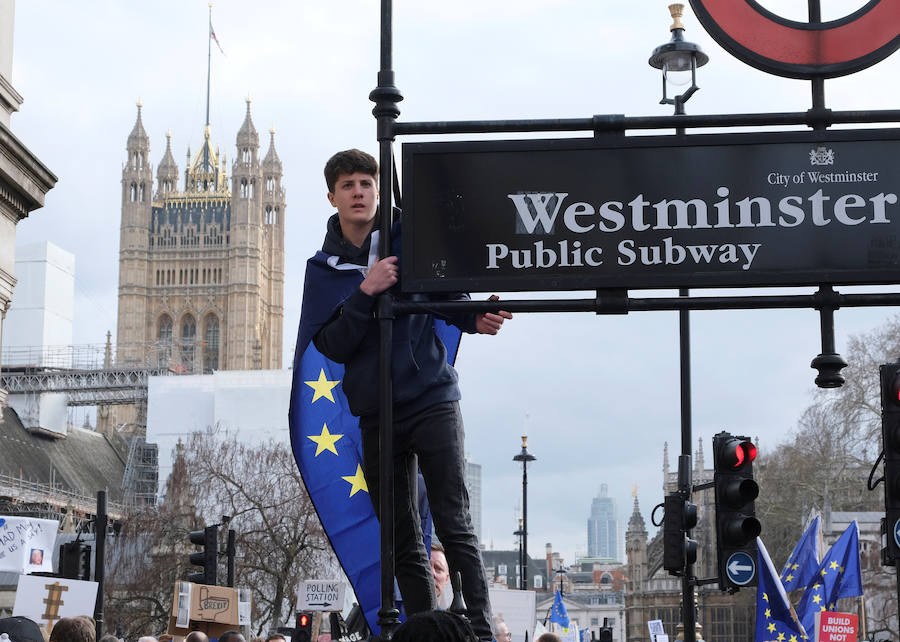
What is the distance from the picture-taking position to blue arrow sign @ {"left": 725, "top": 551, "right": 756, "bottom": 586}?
12547 mm

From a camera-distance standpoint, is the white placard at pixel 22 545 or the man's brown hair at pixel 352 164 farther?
the white placard at pixel 22 545

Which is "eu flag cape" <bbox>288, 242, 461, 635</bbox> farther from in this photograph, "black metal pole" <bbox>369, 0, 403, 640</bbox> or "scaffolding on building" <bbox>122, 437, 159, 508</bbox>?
"scaffolding on building" <bbox>122, 437, 159, 508</bbox>

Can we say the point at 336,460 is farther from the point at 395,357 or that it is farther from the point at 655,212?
the point at 655,212

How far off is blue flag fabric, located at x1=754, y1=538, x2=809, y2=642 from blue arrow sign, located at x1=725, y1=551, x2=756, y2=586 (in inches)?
64.3

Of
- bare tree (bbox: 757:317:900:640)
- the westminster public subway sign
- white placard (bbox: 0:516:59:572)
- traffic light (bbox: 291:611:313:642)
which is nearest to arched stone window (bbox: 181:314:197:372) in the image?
bare tree (bbox: 757:317:900:640)

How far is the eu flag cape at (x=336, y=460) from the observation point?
5480mm

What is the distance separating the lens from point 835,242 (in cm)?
472

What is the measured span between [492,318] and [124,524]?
5196cm

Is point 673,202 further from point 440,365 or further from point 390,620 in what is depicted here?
point 390,620

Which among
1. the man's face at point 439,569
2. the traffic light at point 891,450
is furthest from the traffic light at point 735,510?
the man's face at point 439,569

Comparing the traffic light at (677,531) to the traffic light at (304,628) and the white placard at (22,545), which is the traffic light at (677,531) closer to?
the white placard at (22,545)

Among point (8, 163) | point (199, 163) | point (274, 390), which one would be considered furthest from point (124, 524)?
point (199, 163)

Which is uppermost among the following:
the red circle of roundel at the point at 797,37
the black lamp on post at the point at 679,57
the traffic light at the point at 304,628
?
the black lamp on post at the point at 679,57

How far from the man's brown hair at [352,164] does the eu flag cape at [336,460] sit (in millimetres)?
366
